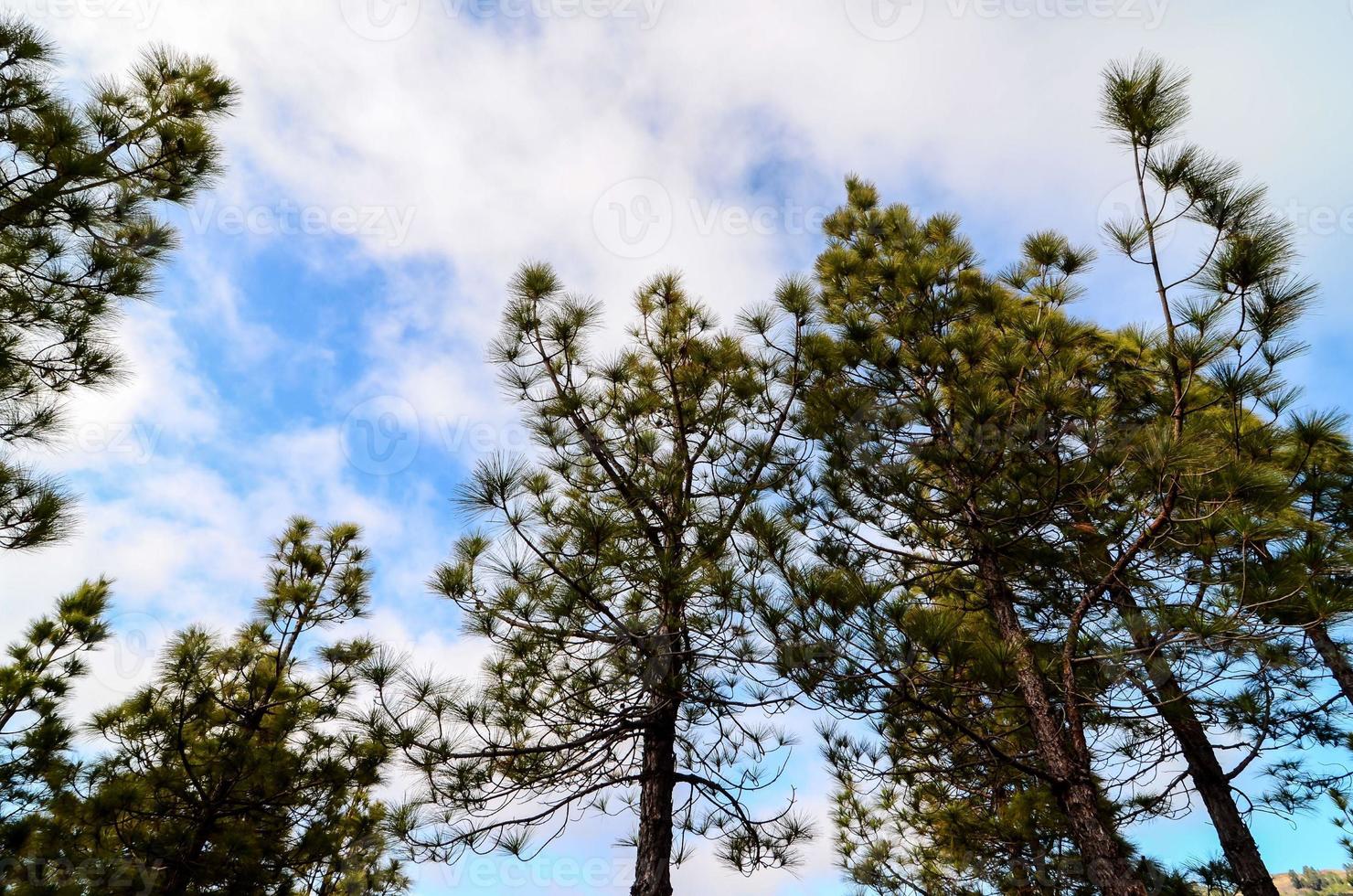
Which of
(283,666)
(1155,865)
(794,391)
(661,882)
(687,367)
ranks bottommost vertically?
(661,882)

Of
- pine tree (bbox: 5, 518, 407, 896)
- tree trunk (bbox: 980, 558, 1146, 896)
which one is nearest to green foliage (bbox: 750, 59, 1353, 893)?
tree trunk (bbox: 980, 558, 1146, 896)

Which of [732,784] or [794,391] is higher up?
[794,391]

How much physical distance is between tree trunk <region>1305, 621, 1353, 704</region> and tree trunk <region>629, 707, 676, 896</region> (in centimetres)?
606

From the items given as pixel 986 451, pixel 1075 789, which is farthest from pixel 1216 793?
pixel 986 451

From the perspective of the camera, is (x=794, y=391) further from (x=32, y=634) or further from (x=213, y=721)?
(x=32, y=634)

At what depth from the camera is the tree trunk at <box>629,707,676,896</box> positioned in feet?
15.0

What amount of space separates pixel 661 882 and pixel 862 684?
2047 mm

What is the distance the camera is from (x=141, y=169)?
15.4ft

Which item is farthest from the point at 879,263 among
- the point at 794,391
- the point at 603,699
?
the point at 603,699

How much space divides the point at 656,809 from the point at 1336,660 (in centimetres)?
677

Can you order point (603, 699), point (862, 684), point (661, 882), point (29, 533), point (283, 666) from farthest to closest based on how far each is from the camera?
point (283, 666)
point (603, 699)
point (661, 882)
point (862, 684)
point (29, 533)

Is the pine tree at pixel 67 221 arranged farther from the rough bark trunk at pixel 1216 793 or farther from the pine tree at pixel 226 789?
the rough bark trunk at pixel 1216 793

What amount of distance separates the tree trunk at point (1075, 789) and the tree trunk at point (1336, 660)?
342 cm

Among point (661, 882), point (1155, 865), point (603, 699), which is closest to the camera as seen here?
point (661, 882)
